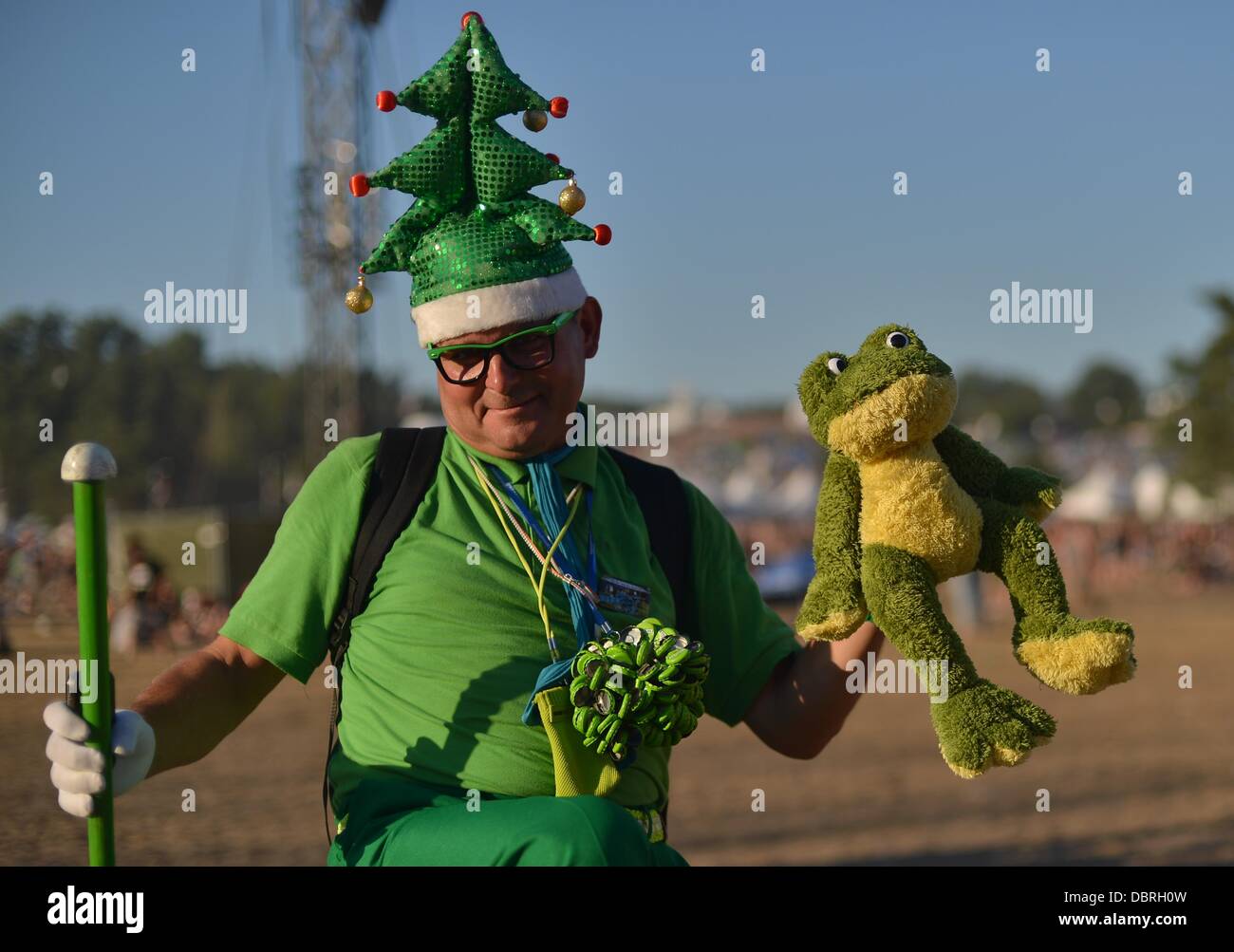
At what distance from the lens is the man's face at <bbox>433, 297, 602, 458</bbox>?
282 cm

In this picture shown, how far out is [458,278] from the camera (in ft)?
9.18

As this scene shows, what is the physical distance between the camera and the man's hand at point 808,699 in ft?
9.70

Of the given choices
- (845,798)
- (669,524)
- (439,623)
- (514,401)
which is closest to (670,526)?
(669,524)

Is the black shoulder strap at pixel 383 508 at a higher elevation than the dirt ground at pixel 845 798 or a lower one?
higher

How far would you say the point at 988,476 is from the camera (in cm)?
272

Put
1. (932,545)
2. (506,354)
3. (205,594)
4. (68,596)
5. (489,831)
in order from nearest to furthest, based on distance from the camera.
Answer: (489,831) < (932,545) < (506,354) < (68,596) < (205,594)

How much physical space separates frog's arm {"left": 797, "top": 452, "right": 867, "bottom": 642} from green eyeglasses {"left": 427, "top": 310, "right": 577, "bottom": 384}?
Answer: 596 millimetres

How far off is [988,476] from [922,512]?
213 millimetres

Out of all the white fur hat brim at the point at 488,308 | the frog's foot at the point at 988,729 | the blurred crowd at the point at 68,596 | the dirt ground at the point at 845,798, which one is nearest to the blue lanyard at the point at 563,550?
the white fur hat brim at the point at 488,308

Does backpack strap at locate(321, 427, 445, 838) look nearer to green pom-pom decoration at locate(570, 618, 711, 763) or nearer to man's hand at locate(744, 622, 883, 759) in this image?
green pom-pom decoration at locate(570, 618, 711, 763)

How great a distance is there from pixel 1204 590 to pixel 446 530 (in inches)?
1272

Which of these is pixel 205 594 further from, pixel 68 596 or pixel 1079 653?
pixel 1079 653

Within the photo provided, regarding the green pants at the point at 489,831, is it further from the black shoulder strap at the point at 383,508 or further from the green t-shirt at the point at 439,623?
the black shoulder strap at the point at 383,508
